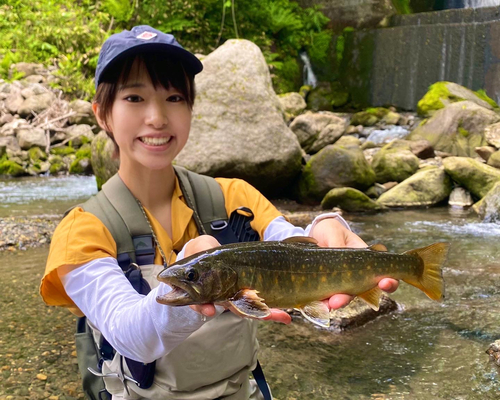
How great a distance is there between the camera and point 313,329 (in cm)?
450

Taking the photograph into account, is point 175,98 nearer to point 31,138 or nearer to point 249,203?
point 249,203

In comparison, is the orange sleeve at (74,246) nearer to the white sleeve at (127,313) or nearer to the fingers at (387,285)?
the white sleeve at (127,313)

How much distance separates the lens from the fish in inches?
62.5

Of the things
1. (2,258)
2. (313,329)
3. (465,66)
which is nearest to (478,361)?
(313,329)

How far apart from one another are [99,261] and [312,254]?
2.44 ft

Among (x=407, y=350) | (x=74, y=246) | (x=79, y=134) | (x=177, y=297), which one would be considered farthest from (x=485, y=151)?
(x=177, y=297)

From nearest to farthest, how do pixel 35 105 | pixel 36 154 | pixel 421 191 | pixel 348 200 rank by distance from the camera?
pixel 348 200 → pixel 421 191 → pixel 36 154 → pixel 35 105

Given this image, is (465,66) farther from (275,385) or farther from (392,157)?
(275,385)

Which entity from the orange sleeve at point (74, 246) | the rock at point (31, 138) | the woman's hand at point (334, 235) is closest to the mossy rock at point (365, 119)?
the rock at point (31, 138)

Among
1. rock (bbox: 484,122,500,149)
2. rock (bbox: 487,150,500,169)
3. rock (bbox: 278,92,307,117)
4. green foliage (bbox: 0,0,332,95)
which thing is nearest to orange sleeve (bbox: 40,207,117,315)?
rock (bbox: 487,150,500,169)

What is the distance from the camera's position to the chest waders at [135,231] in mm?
2023

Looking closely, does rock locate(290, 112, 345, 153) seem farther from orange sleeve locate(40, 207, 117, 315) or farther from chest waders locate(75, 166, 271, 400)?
orange sleeve locate(40, 207, 117, 315)

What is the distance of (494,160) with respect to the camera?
11.3 metres

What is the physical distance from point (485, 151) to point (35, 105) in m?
13.4
